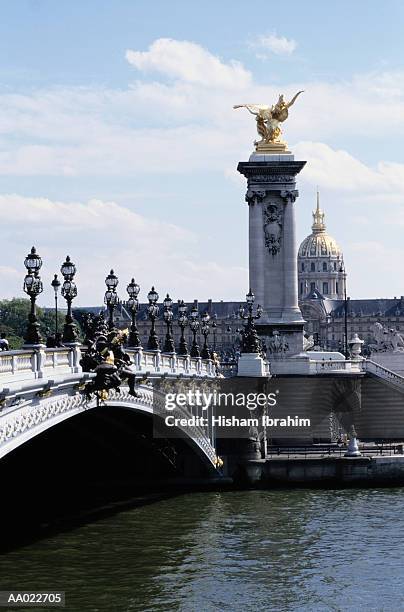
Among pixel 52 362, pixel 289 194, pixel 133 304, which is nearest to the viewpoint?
pixel 52 362

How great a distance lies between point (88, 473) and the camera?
5950 cm

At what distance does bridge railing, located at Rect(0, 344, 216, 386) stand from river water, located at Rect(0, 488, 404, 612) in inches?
217

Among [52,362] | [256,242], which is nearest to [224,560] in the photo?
[52,362]

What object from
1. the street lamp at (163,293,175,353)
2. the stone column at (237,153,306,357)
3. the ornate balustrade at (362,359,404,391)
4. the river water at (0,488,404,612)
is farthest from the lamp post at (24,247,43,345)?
the stone column at (237,153,306,357)

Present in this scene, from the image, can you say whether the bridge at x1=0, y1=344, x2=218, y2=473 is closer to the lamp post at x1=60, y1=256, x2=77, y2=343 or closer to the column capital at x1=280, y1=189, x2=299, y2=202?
the lamp post at x1=60, y1=256, x2=77, y2=343

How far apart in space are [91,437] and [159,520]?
451 centimetres

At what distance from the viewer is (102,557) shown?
4300 centimetres

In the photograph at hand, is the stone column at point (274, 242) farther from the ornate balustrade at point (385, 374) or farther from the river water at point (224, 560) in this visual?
the river water at point (224, 560)

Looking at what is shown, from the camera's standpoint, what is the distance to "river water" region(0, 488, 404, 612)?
37.9m

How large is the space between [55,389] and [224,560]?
37.5 ft

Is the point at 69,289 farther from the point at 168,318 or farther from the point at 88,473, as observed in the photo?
the point at 88,473

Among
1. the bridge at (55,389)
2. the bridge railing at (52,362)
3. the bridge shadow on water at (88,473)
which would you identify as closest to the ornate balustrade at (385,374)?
the bridge shadow on water at (88,473)

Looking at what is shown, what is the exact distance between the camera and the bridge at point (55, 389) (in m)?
30.6

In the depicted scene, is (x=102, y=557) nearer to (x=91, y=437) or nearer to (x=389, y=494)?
(x=91, y=437)
